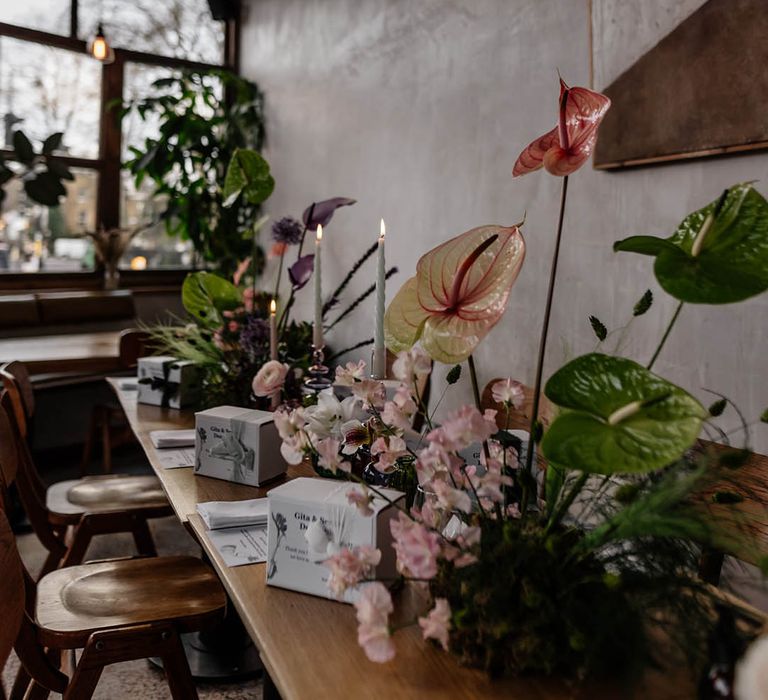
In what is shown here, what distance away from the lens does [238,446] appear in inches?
60.6

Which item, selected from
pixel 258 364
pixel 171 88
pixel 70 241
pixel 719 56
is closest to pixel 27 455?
pixel 258 364

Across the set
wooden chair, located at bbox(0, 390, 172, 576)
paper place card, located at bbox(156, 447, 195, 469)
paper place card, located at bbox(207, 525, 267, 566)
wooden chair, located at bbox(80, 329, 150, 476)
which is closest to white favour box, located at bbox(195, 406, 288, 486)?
paper place card, located at bbox(156, 447, 195, 469)

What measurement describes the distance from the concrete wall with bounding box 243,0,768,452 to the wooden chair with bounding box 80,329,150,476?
0.98 meters

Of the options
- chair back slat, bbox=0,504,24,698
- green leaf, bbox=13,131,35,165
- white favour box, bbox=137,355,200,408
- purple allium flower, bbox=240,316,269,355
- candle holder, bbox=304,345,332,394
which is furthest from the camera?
green leaf, bbox=13,131,35,165

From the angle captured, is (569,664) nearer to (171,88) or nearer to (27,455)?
(27,455)

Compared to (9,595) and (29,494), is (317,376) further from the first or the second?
(29,494)

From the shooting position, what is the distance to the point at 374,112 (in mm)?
3480

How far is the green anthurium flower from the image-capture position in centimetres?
80

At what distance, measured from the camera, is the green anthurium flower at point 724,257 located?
80cm

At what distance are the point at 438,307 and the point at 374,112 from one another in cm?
273

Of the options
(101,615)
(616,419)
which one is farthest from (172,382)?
(616,419)

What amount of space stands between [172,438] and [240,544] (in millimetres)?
703

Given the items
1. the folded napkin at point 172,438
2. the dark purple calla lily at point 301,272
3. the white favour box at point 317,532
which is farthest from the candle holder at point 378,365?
the dark purple calla lily at point 301,272

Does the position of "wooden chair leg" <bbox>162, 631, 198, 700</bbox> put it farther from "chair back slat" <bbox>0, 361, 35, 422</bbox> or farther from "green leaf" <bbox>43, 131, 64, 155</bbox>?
"green leaf" <bbox>43, 131, 64, 155</bbox>
